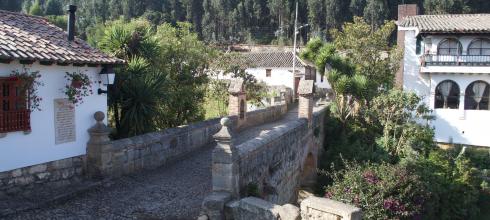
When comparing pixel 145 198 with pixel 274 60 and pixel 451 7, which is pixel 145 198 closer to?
pixel 274 60

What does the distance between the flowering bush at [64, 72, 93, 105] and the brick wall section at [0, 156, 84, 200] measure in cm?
138

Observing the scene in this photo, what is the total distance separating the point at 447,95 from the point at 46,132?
22216 millimetres

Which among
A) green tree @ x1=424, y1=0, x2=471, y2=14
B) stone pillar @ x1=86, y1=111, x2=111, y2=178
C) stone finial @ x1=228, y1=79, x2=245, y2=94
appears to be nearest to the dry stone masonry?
stone finial @ x1=228, y1=79, x2=245, y2=94

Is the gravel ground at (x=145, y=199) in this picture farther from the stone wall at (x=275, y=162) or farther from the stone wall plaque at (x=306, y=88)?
the stone wall plaque at (x=306, y=88)

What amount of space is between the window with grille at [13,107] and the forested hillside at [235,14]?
56044mm

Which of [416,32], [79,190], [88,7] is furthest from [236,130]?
[88,7]

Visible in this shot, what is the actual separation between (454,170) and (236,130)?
440 inches

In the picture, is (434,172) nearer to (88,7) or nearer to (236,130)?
(236,130)

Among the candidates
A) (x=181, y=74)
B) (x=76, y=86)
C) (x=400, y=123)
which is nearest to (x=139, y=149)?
(x=76, y=86)

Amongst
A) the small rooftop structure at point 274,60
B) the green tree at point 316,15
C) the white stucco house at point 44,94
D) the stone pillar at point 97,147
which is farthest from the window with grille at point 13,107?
the green tree at point 316,15

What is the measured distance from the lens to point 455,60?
2527 centimetres

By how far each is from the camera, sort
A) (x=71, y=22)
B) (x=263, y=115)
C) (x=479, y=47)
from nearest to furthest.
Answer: (x=71, y=22), (x=263, y=115), (x=479, y=47)

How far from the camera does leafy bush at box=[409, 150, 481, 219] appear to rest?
1925 cm

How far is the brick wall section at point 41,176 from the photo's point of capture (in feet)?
29.9
